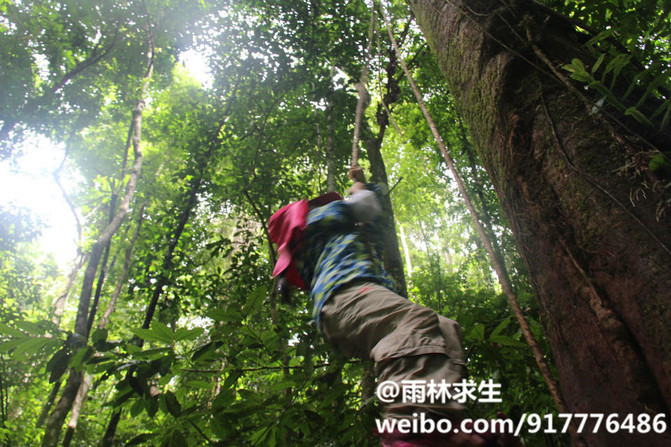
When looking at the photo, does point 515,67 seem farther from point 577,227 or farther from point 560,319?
point 560,319

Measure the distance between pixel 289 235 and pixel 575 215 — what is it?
1403mm

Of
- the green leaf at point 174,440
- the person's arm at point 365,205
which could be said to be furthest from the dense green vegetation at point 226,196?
the person's arm at point 365,205

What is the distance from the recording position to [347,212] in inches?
80.7

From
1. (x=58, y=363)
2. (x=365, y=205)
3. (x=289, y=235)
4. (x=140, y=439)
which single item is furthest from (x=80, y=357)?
(x=365, y=205)

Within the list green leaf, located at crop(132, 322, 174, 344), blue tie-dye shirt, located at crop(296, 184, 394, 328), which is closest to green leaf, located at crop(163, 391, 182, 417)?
green leaf, located at crop(132, 322, 174, 344)

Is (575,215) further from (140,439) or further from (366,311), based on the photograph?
(140,439)

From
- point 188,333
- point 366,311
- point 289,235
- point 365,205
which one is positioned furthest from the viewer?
point 365,205

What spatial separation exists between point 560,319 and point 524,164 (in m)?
0.57

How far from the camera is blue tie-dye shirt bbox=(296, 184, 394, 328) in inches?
65.1

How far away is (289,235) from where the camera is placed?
2010 millimetres

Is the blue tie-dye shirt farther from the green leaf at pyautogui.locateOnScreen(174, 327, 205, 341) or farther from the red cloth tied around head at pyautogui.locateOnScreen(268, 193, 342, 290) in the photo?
the green leaf at pyautogui.locateOnScreen(174, 327, 205, 341)

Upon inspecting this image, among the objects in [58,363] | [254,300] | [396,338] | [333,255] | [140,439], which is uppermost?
[333,255]

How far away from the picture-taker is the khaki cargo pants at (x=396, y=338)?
3.95ft

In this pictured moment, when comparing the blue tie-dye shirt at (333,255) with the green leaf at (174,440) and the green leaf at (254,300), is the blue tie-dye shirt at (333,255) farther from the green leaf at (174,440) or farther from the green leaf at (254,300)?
the green leaf at (174,440)
